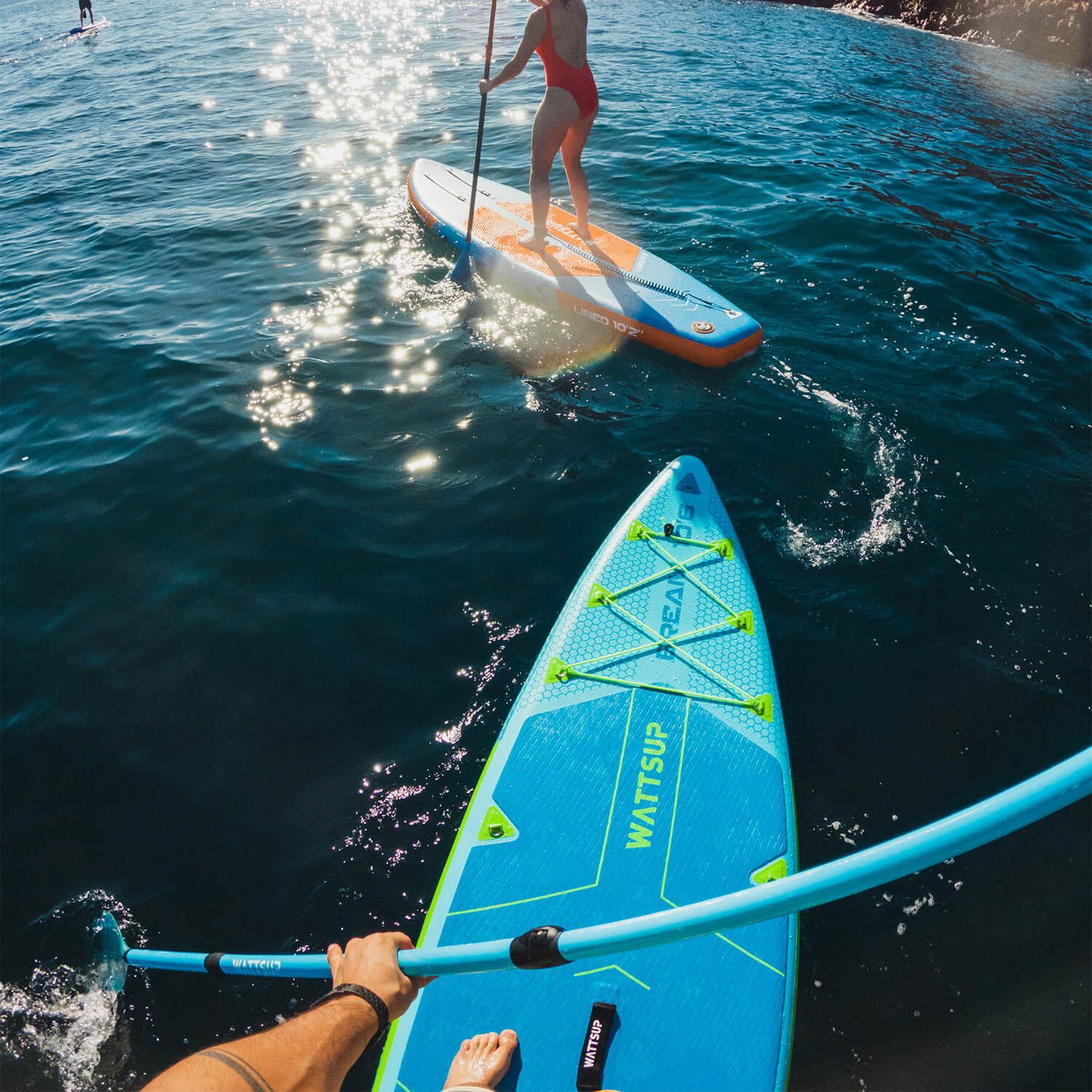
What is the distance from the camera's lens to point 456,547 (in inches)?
179

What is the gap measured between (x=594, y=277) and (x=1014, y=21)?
66.4 feet

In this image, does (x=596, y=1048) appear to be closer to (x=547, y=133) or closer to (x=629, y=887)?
(x=629, y=887)

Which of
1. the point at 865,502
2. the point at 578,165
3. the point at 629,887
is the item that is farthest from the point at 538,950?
the point at 578,165

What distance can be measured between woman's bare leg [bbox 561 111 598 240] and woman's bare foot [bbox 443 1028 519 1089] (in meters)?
6.74

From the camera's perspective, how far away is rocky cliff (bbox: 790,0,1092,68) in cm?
1617

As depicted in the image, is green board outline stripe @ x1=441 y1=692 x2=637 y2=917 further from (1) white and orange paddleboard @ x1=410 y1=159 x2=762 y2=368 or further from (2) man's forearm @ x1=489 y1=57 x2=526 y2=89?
(2) man's forearm @ x1=489 y1=57 x2=526 y2=89

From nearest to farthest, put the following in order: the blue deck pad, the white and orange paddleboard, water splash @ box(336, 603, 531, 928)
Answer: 1. the blue deck pad
2. water splash @ box(336, 603, 531, 928)
3. the white and orange paddleboard

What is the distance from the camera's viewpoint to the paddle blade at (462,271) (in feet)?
22.6

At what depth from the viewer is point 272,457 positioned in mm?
5223

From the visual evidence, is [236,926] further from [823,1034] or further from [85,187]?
[85,187]

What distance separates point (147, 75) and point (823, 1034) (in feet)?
67.2

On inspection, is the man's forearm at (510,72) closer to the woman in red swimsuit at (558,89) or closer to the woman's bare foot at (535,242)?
the woman in red swimsuit at (558,89)

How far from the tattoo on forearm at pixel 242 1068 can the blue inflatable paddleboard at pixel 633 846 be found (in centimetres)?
113

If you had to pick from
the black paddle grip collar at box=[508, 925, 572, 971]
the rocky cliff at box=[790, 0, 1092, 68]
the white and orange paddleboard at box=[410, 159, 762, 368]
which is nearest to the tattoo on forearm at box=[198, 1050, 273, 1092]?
the black paddle grip collar at box=[508, 925, 572, 971]
